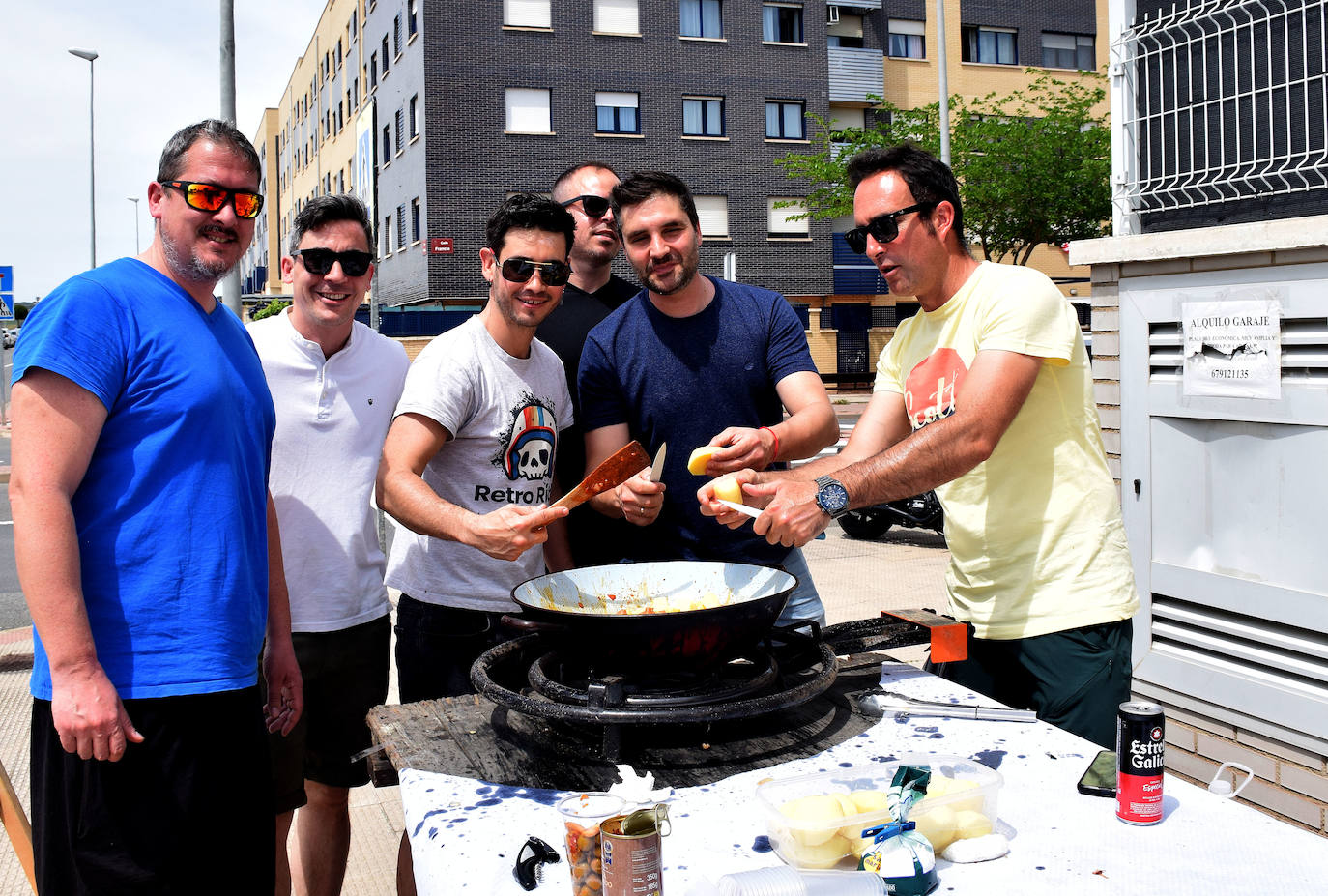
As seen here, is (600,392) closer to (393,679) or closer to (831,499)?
(831,499)

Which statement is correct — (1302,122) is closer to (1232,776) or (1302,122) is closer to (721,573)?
(1232,776)

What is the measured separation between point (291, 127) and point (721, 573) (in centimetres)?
6275

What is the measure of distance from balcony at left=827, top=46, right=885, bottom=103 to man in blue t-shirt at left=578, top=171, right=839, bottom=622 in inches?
1272

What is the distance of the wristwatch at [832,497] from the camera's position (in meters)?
2.53

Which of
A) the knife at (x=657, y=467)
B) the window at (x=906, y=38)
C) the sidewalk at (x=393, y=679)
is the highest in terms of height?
the window at (x=906, y=38)

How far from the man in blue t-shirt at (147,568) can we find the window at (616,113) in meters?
29.9

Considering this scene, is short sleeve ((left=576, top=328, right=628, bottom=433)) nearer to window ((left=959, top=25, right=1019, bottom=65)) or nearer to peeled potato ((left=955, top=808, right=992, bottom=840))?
peeled potato ((left=955, top=808, right=992, bottom=840))

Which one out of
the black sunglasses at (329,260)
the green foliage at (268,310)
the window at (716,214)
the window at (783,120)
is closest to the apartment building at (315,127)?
the green foliage at (268,310)

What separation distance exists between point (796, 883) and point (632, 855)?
0.25m

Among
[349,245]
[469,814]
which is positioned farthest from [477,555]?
Answer: [469,814]

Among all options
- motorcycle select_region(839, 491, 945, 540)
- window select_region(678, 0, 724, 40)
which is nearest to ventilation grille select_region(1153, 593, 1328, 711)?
motorcycle select_region(839, 491, 945, 540)

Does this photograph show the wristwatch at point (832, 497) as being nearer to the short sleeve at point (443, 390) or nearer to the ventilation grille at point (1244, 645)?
the short sleeve at point (443, 390)

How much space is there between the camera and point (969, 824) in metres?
1.75

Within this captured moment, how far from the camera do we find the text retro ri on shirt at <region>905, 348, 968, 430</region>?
286cm
